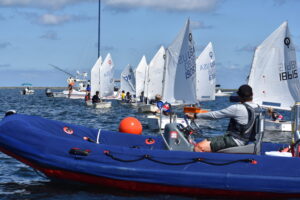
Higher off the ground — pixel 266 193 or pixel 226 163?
pixel 226 163

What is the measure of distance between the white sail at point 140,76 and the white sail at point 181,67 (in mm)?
24452

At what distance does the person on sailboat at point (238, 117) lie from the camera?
9234 mm

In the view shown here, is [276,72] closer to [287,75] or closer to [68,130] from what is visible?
[287,75]

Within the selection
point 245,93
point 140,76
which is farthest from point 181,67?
point 140,76

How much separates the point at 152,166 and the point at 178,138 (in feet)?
3.06

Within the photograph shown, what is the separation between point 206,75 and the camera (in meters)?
35.2

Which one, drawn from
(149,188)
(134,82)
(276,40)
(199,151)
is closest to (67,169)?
(149,188)

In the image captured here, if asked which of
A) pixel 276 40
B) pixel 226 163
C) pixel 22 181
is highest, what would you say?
pixel 276 40

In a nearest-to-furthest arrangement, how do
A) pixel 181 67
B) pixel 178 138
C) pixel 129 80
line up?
pixel 178 138 → pixel 181 67 → pixel 129 80

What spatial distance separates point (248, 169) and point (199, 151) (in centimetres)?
115

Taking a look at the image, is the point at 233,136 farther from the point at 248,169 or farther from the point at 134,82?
the point at 134,82

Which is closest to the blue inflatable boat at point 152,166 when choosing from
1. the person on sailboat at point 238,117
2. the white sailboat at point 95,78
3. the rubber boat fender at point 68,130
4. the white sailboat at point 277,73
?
the person on sailboat at point 238,117

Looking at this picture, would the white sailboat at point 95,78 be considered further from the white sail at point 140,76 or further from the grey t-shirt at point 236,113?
the grey t-shirt at point 236,113

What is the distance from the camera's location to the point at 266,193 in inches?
357
